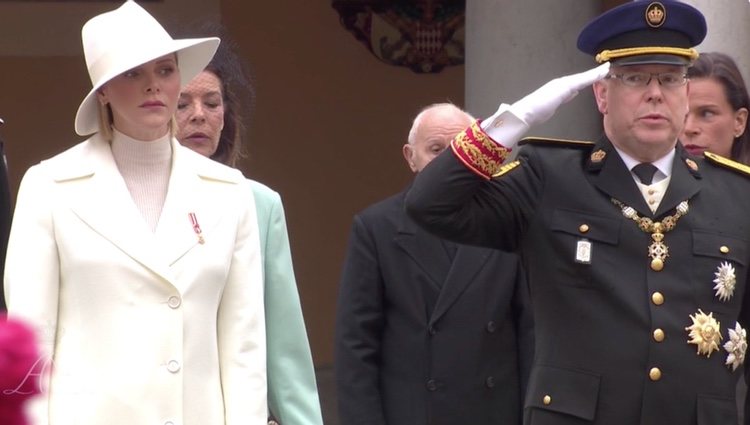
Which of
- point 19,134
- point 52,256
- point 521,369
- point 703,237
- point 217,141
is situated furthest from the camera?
point 19,134

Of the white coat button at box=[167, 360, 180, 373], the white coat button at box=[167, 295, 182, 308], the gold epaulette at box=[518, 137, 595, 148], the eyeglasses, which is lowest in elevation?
the white coat button at box=[167, 360, 180, 373]

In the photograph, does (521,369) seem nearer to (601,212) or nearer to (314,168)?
(601,212)

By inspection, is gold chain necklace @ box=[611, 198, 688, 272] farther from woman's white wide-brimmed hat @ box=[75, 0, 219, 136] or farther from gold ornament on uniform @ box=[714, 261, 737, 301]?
woman's white wide-brimmed hat @ box=[75, 0, 219, 136]

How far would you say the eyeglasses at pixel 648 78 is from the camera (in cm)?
349

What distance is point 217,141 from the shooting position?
421 cm

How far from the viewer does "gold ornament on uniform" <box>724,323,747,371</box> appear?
11.3 feet

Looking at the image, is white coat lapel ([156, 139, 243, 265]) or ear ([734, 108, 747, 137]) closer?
white coat lapel ([156, 139, 243, 265])

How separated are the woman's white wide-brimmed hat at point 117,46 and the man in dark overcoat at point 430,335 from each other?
4.40ft

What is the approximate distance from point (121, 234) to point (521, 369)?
173 cm

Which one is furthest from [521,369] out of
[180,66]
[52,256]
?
[52,256]

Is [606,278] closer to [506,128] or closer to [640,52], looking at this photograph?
[506,128]

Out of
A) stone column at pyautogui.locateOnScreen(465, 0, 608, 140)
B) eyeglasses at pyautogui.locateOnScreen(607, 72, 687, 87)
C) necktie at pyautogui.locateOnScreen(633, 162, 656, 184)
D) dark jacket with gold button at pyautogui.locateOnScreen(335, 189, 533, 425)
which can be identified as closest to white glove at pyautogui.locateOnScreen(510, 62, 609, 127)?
eyeglasses at pyautogui.locateOnScreen(607, 72, 687, 87)

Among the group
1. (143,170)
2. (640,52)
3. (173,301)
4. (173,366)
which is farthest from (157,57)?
(640,52)

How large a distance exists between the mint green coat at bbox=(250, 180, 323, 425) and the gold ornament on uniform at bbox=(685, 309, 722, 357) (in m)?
0.86
